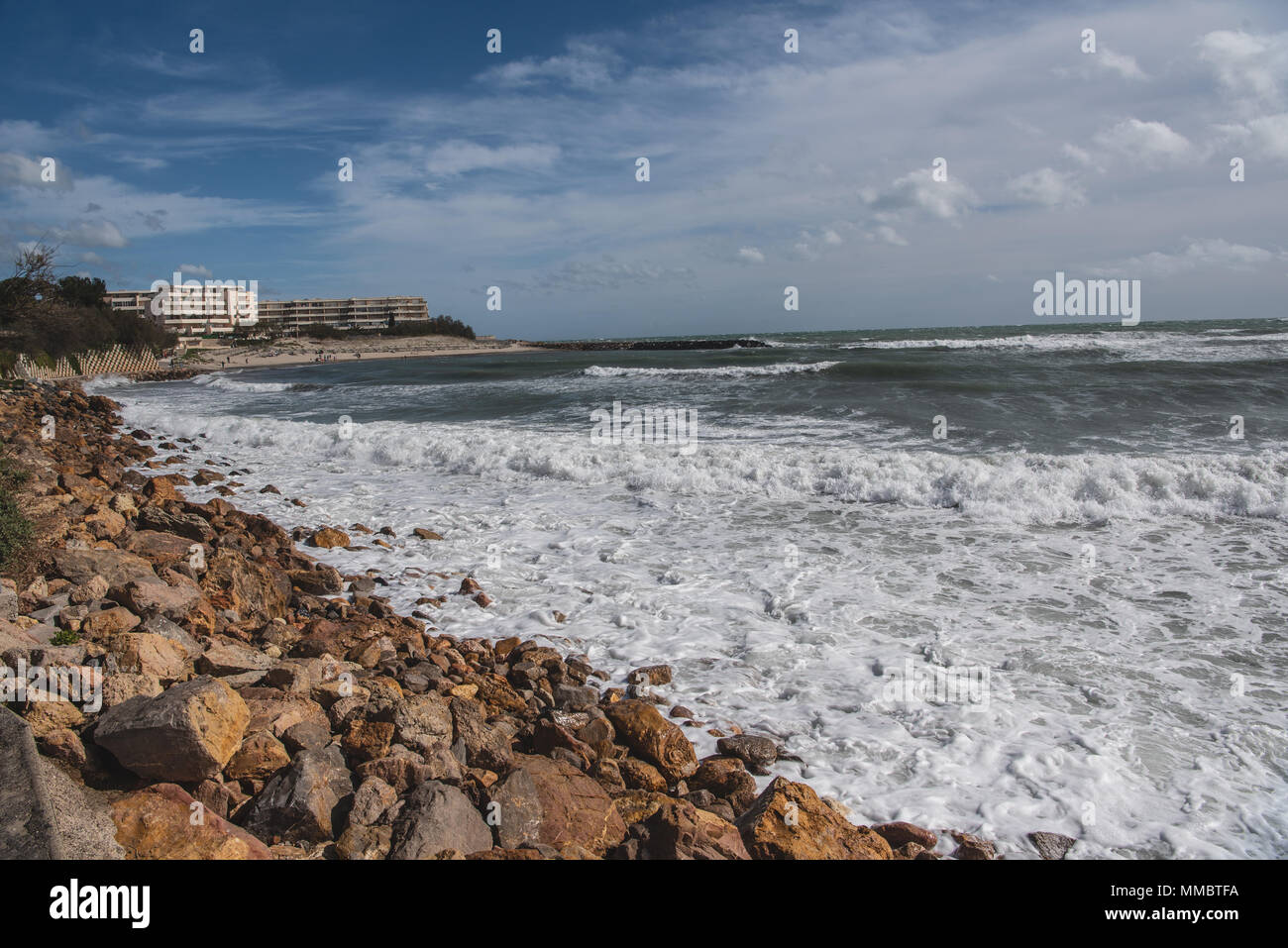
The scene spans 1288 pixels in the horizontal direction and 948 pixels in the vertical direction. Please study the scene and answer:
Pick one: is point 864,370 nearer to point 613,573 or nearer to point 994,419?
point 994,419

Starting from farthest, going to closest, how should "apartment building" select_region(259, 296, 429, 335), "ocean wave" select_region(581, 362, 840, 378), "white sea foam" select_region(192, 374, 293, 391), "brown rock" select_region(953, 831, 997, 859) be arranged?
"apartment building" select_region(259, 296, 429, 335) → "white sea foam" select_region(192, 374, 293, 391) → "ocean wave" select_region(581, 362, 840, 378) → "brown rock" select_region(953, 831, 997, 859)

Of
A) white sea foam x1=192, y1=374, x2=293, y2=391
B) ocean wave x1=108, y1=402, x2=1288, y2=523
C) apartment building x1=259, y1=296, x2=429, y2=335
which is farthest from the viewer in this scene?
apartment building x1=259, y1=296, x2=429, y2=335

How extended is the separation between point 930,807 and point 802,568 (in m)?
3.89

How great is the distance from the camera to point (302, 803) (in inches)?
124

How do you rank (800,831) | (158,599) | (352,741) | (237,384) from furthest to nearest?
(237,384), (158,599), (352,741), (800,831)

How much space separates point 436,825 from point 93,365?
50414 millimetres

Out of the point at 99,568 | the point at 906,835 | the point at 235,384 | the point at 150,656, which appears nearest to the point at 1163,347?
the point at 906,835

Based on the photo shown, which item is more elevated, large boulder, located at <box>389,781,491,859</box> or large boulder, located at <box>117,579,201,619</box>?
large boulder, located at <box>117,579,201,619</box>

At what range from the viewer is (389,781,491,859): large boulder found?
302cm

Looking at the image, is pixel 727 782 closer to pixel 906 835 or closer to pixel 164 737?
pixel 906 835

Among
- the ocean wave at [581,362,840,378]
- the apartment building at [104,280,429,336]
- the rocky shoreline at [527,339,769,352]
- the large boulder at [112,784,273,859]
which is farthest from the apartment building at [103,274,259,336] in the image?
the large boulder at [112,784,273,859]

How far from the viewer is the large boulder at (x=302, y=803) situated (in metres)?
3.12

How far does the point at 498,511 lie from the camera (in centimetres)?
1053

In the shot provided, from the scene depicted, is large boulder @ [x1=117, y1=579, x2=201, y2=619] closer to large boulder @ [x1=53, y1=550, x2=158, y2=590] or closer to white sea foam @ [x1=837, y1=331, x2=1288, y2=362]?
large boulder @ [x1=53, y1=550, x2=158, y2=590]
